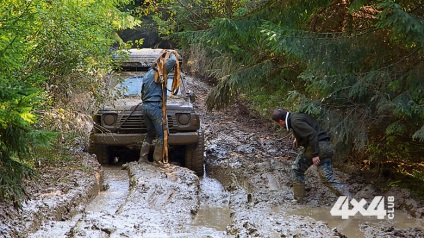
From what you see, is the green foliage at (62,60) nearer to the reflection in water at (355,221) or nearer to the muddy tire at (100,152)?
the muddy tire at (100,152)

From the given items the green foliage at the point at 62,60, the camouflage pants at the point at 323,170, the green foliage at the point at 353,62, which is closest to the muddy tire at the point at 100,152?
the green foliage at the point at 62,60

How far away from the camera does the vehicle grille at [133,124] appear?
10711 mm

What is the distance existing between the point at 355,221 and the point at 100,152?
578 centimetres

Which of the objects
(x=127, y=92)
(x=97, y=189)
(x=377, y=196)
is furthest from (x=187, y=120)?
(x=377, y=196)

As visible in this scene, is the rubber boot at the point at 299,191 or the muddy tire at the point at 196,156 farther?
the muddy tire at the point at 196,156

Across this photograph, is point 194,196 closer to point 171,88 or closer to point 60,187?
point 60,187

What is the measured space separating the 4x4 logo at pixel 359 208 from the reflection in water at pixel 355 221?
107 mm

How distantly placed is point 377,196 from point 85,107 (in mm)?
5418

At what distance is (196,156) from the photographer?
11.0m

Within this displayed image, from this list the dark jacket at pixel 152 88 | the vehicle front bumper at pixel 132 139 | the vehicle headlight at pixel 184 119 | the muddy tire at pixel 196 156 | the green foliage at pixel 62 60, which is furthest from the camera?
the muddy tire at pixel 196 156

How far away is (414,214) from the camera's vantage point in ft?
24.1

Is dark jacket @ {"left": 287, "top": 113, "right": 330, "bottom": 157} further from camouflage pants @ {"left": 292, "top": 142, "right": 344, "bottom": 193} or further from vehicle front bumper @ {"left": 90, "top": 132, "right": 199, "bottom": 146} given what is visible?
vehicle front bumper @ {"left": 90, "top": 132, "right": 199, "bottom": 146}

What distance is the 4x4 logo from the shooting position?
748 centimetres

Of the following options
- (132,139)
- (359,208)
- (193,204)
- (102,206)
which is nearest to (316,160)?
(359,208)
